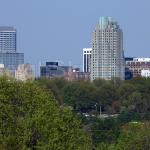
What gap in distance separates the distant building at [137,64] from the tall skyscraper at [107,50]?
2.95m

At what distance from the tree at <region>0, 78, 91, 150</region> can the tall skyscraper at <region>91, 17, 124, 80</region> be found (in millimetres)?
125829

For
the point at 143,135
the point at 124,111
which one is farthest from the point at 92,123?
the point at 143,135

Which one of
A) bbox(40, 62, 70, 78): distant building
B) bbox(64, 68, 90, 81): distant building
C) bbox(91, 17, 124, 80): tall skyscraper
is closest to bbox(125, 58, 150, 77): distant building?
bbox(91, 17, 124, 80): tall skyscraper

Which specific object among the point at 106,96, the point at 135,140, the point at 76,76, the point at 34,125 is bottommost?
the point at 135,140

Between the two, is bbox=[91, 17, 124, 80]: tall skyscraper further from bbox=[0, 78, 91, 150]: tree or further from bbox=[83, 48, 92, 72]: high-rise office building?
→ bbox=[0, 78, 91, 150]: tree

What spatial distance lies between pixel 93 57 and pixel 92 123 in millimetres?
103273

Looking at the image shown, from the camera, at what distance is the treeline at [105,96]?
79.7 metres

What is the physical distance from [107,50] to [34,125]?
132m

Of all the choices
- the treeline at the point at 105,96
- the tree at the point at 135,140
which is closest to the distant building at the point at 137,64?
the treeline at the point at 105,96

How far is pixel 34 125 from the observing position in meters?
27.8

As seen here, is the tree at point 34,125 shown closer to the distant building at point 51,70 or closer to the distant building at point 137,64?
the distant building at point 137,64

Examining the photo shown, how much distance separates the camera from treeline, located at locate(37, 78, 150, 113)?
79.7m

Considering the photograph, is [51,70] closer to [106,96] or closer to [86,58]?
[86,58]

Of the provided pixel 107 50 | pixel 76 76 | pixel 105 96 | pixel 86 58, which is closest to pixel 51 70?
pixel 86 58
